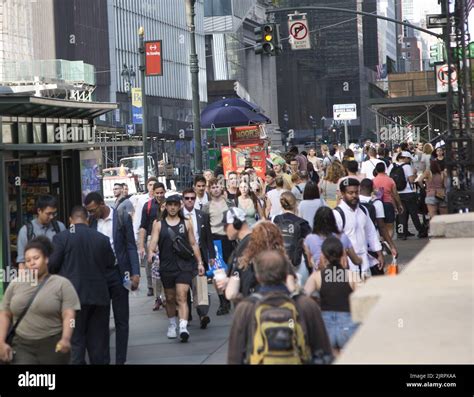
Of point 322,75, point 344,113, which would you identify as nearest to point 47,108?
point 344,113

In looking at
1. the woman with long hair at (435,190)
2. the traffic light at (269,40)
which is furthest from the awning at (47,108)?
the traffic light at (269,40)

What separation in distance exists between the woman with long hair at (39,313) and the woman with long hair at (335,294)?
6.10 ft

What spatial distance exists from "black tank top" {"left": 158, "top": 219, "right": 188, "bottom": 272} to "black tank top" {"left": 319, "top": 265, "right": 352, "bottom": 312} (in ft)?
16.7

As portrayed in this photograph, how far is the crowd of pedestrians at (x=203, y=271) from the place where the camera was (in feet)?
23.1

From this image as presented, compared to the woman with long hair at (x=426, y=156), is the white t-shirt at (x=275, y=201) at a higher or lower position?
lower

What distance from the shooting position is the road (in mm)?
13023

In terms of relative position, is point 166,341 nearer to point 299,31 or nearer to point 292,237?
point 292,237

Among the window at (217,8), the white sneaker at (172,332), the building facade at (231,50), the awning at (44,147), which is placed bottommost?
the white sneaker at (172,332)

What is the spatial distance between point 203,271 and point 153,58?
3393cm

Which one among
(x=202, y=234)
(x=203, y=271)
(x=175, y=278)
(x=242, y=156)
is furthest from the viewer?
(x=242, y=156)

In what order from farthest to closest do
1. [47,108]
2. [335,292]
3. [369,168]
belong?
[369,168]
[47,108]
[335,292]

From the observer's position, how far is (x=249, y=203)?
17.5 m

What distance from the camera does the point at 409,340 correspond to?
6.40 m

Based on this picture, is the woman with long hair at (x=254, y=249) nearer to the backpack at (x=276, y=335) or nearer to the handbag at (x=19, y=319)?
the handbag at (x=19, y=319)
